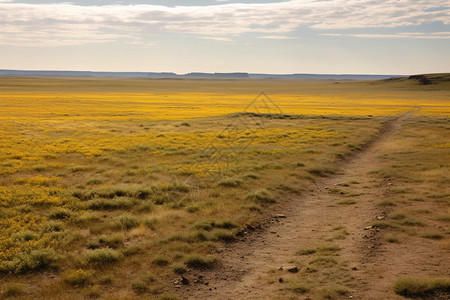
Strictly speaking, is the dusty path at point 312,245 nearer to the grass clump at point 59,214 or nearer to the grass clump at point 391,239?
the grass clump at point 391,239

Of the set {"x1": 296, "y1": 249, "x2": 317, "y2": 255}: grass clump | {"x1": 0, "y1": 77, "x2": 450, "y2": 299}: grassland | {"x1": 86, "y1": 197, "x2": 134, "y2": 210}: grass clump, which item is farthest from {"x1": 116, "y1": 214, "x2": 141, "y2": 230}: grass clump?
{"x1": 296, "y1": 249, "x2": 317, "y2": 255}: grass clump

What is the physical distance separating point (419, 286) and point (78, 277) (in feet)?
25.6

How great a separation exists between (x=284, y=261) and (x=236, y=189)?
24.9ft

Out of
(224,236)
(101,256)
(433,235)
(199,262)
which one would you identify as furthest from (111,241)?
(433,235)

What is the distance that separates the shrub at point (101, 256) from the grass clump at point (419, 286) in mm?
6919

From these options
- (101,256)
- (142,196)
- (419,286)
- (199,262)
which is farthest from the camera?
(142,196)

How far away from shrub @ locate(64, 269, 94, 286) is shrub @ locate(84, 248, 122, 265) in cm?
61

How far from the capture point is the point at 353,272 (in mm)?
9547

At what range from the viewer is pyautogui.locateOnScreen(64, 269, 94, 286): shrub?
9.01 metres

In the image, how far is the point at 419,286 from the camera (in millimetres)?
8609

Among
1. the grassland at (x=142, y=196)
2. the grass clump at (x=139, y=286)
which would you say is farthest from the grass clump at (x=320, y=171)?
the grass clump at (x=139, y=286)

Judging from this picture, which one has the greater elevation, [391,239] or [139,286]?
[391,239]

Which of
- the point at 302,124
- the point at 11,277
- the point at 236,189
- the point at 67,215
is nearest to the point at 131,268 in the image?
the point at 11,277

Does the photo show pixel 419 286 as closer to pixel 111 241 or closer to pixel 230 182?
pixel 111 241
